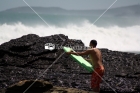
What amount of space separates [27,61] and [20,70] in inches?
87.7

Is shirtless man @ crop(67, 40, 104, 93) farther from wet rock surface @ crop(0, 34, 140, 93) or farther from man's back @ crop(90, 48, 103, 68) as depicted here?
wet rock surface @ crop(0, 34, 140, 93)

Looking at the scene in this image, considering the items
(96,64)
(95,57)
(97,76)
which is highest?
(95,57)

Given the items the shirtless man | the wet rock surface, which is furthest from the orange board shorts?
the wet rock surface

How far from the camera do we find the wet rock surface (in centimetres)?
1650

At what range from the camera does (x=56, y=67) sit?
67.6 ft

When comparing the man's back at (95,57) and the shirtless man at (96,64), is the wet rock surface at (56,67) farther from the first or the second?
the man's back at (95,57)

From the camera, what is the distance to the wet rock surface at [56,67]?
16.5m

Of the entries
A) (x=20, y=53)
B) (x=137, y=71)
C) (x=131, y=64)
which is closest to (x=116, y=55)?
(x=131, y=64)

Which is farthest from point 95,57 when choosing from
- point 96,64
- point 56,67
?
point 56,67

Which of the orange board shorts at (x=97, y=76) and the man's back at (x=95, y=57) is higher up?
the man's back at (x=95, y=57)

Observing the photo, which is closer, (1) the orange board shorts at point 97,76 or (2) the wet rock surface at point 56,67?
(1) the orange board shorts at point 97,76

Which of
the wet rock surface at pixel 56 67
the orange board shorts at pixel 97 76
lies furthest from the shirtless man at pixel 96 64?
the wet rock surface at pixel 56 67

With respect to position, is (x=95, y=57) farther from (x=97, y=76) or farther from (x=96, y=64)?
(x=97, y=76)

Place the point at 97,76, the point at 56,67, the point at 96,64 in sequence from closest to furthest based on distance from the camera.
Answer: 1. the point at 97,76
2. the point at 96,64
3. the point at 56,67
